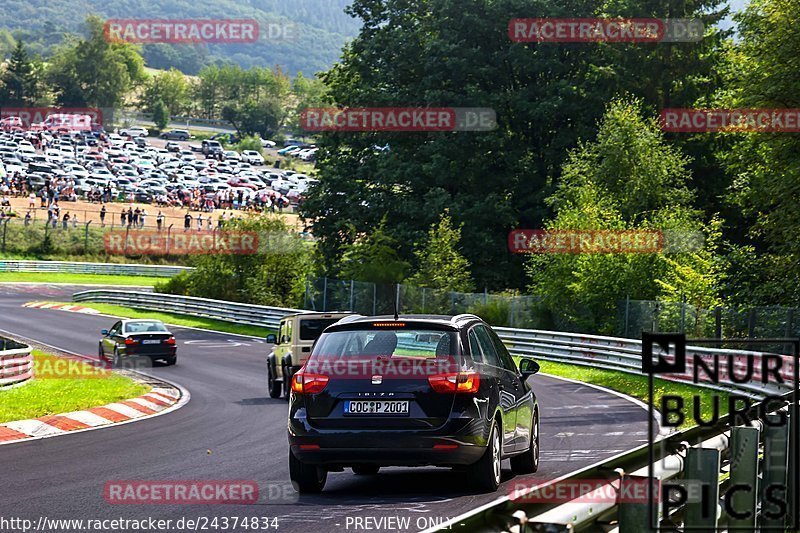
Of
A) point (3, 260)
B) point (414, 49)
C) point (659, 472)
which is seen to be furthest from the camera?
point (3, 260)

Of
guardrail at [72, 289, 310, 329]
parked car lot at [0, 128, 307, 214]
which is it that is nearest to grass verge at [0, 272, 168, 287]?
parked car lot at [0, 128, 307, 214]

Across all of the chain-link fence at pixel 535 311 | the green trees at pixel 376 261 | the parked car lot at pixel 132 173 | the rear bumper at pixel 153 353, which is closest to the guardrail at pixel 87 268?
the parked car lot at pixel 132 173

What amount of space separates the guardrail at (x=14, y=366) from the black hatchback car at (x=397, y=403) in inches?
543

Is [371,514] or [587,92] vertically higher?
[587,92]

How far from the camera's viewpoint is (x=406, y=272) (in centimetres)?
5262

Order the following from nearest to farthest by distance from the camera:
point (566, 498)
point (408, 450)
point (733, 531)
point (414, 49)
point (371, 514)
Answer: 1. point (566, 498)
2. point (733, 531)
3. point (371, 514)
4. point (408, 450)
5. point (414, 49)

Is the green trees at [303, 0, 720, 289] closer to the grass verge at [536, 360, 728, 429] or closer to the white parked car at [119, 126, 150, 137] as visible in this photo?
the grass verge at [536, 360, 728, 429]

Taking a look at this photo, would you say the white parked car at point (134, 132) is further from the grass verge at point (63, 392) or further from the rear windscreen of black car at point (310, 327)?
the rear windscreen of black car at point (310, 327)

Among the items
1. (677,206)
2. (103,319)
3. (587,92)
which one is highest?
(587,92)

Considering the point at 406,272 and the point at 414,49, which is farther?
the point at 414,49

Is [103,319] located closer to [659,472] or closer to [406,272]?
[406,272]

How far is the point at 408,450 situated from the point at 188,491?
2.16 m

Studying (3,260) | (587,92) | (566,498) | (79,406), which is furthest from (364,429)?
(3,260)

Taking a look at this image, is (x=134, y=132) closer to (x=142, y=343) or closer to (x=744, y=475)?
(x=142, y=343)
